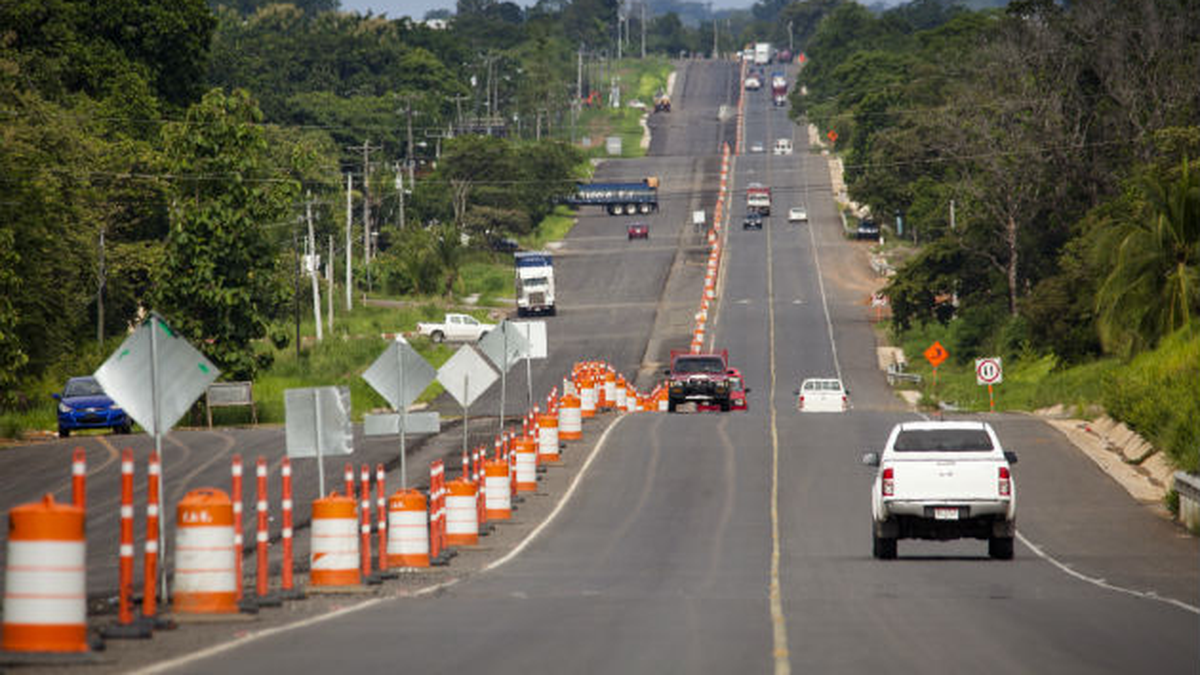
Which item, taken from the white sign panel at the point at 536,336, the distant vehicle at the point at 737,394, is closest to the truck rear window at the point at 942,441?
the white sign panel at the point at 536,336

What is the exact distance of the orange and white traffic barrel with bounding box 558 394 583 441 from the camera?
43531 millimetres

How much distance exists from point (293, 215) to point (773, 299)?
1064 inches

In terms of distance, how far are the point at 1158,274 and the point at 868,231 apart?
2936 inches

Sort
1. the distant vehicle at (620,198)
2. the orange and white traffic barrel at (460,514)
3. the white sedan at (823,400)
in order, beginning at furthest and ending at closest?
the distant vehicle at (620,198) → the white sedan at (823,400) → the orange and white traffic barrel at (460,514)

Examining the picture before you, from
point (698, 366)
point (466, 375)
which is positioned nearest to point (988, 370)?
point (698, 366)

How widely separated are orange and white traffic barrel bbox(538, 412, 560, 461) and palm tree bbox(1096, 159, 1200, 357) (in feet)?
68.0

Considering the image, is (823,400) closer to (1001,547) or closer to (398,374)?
(1001,547)

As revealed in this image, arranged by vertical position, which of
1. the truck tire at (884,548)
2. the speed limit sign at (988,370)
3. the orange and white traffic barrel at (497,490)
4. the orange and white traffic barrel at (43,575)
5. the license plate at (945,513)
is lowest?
the speed limit sign at (988,370)

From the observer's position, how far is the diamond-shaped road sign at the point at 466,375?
29688mm

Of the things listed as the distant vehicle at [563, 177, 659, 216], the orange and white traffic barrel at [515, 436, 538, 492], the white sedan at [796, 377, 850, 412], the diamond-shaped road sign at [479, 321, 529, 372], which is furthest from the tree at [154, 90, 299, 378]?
the distant vehicle at [563, 177, 659, 216]

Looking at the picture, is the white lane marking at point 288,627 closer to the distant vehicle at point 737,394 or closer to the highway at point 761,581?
the highway at point 761,581

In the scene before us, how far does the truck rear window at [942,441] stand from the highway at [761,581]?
148 cm

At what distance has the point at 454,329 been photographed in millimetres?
89875

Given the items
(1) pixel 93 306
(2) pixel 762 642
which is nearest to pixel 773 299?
(1) pixel 93 306
